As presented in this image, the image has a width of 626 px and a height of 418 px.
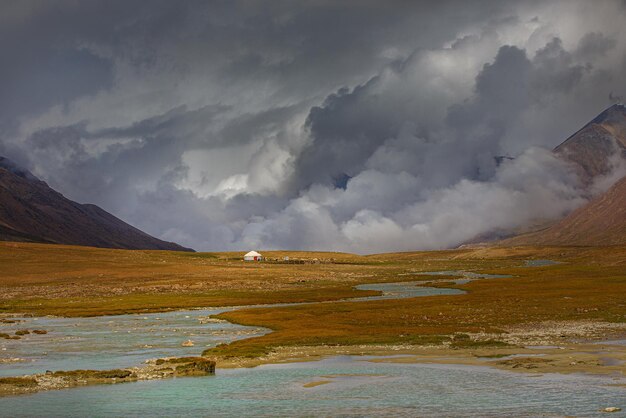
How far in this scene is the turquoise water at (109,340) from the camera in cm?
5525

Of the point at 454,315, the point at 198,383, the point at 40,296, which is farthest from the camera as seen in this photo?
the point at 40,296

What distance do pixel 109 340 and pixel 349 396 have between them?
3842 centimetres

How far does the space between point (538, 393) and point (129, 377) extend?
25.6 meters

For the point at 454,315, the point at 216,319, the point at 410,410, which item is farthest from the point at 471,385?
the point at 216,319

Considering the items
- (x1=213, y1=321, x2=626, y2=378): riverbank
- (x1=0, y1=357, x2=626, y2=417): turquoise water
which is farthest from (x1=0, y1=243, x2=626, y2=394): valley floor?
(x1=0, y1=357, x2=626, y2=417): turquoise water

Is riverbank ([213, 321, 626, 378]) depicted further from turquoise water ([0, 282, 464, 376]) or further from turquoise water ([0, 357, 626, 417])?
turquoise water ([0, 282, 464, 376])

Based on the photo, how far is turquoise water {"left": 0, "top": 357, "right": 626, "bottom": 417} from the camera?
3559 centimetres

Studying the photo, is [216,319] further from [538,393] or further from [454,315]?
[538,393]

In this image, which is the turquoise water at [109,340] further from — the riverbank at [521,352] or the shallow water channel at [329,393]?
the riverbank at [521,352]

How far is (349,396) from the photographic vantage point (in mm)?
39781

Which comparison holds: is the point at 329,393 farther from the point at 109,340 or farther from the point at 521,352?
the point at 109,340

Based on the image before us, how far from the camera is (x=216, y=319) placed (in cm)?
9400

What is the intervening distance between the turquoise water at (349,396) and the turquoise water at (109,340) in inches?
426

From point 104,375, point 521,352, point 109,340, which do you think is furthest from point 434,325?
point 104,375
